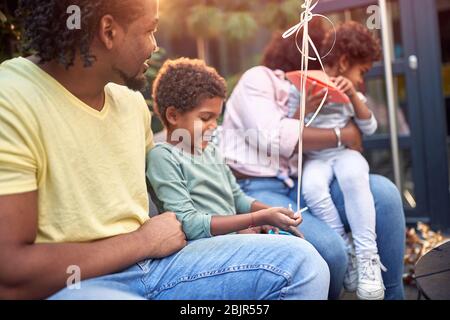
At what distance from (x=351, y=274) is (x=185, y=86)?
39.5 inches

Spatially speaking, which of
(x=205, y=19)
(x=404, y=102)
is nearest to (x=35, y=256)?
(x=404, y=102)

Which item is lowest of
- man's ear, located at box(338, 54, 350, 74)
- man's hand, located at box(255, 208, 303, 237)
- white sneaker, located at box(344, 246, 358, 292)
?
white sneaker, located at box(344, 246, 358, 292)

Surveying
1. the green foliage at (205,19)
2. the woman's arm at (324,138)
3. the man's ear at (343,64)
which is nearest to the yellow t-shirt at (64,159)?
the woman's arm at (324,138)

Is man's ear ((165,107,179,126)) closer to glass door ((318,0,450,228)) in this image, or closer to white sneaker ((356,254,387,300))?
white sneaker ((356,254,387,300))

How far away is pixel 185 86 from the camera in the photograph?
192 centimetres

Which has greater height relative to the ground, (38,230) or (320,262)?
(38,230)

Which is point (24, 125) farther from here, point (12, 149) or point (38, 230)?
point (38, 230)

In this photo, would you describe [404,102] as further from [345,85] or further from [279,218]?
[279,218]

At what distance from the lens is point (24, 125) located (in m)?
1.29

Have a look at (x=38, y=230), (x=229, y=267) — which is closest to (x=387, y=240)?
(x=229, y=267)

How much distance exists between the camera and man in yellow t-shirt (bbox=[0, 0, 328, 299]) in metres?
1.27

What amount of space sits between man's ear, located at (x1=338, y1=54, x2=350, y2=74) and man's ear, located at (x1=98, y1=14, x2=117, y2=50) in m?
1.26

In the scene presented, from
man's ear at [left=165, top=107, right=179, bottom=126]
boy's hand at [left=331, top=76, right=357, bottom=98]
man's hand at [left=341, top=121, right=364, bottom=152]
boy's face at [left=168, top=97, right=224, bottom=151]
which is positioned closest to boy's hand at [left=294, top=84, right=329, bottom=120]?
boy's hand at [left=331, top=76, right=357, bottom=98]
